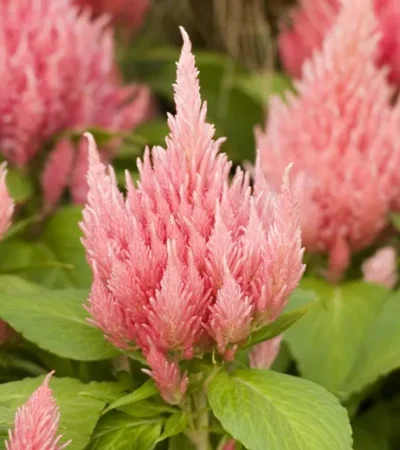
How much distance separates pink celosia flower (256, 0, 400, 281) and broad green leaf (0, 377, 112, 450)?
0.45m

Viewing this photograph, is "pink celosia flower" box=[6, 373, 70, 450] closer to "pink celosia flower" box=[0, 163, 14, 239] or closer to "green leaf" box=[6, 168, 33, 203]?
"pink celosia flower" box=[0, 163, 14, 239]

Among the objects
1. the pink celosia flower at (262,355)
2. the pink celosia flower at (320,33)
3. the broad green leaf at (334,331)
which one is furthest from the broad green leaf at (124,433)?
the pink celosia flower at (320,33)

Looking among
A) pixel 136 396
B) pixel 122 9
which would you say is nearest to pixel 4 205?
pixel 136 396

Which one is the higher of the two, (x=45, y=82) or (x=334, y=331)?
(x=45, y=82)

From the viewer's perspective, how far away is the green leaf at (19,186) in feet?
3.51

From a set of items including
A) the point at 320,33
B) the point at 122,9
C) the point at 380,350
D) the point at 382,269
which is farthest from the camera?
the point at 122,9

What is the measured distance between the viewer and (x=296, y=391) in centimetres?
68

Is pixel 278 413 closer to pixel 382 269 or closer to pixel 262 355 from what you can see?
pixel 262 355

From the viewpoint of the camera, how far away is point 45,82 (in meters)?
1.11

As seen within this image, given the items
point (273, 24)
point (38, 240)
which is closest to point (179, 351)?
point (38, 240)

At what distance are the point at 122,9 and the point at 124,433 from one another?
1238 millimetres

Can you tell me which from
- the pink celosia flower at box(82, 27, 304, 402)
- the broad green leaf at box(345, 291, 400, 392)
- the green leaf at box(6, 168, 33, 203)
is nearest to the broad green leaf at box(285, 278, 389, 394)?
the broad green leaf at box(345, 291, 400, 392)

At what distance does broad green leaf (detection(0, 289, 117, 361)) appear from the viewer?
75cm

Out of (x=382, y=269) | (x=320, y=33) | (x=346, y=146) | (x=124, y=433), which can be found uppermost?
(x=320, y=33)
